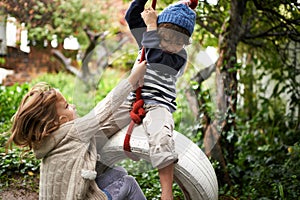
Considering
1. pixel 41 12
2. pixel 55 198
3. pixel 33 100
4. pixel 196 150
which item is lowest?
pixel 55 198

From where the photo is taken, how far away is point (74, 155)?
263 cm

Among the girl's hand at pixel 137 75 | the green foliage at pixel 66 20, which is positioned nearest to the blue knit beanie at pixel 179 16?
the girl's hand at pixel 137 75

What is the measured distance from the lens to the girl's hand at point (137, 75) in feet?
7.97

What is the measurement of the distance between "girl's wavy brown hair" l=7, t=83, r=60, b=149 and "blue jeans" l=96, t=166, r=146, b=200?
40cm

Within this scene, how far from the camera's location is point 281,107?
18.1 feet

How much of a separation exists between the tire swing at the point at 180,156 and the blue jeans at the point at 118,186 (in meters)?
0.06

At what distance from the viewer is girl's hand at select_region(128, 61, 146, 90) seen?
2.43 meters

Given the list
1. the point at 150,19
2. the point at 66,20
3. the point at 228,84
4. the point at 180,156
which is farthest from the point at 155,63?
the point at 66,20

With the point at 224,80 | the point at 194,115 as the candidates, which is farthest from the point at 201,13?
the point at 194,115

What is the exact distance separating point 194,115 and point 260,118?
2.07 m

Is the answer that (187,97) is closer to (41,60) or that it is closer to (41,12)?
(41,12)

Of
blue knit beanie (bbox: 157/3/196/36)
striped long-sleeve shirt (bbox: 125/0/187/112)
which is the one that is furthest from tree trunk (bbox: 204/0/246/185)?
blue knit beanie (bbox: 157/3/196/36)

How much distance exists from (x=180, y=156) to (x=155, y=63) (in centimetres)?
52

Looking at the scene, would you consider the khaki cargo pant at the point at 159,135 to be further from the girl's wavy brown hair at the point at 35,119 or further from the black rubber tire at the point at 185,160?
the girl's wavy brown hair at the point at 35,119
